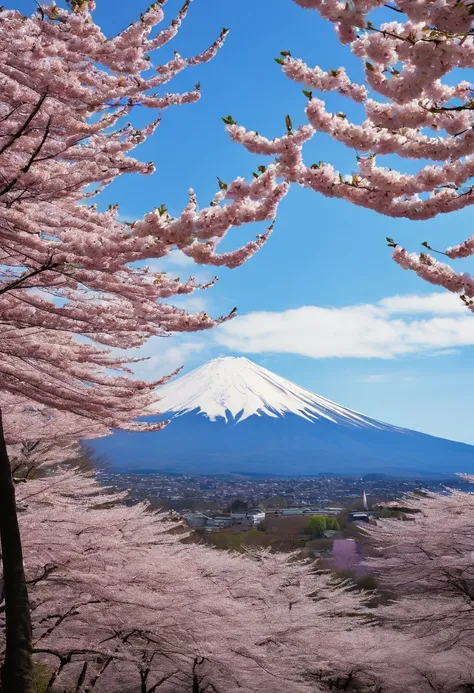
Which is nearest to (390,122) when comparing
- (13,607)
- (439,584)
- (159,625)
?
(13,607)

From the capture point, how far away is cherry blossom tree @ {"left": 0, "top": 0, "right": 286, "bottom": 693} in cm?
442

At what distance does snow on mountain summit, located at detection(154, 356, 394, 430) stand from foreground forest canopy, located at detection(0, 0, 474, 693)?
13429cm

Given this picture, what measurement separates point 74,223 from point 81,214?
0.54 meters

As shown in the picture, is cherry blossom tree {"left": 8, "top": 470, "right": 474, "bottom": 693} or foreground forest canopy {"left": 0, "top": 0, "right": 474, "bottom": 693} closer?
foreground forest canopy {"left": 0, "top": 0, "right": 474, "bottom": 693}

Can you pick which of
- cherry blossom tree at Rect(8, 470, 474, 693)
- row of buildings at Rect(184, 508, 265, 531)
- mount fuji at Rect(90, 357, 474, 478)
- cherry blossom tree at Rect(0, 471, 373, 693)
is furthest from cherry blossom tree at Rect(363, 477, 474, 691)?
mount fuji at Rect(90, 357, 474, 478)

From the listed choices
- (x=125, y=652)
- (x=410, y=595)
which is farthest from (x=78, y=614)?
(x=410, y=595)

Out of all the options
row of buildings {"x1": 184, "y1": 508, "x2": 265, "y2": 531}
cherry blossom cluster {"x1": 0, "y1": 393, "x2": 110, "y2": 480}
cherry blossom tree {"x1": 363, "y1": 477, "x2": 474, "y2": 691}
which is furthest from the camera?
row of buildings {"x1": 184, "y1": 508, "x2": 265, "y2": 531}

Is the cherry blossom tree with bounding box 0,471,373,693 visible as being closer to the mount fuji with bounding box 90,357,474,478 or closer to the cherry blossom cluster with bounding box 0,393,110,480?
the cherry blossom cluster with bounding box 0,393,110,480

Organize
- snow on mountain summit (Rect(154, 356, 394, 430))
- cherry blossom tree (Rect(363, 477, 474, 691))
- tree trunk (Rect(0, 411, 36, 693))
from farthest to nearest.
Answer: snow on mountain summit (Rect(154, 356, 394, 430))
cherry blossom tree (Rect(363, 477, 474, 691))
tree trunk (Rect(0, 411, 36, 693))

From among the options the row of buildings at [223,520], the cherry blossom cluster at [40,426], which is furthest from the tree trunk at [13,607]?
A: the row of buildings at [223,520]

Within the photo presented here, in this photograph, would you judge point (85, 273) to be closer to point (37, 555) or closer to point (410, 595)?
point (37, 555)

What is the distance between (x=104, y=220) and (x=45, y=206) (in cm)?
63

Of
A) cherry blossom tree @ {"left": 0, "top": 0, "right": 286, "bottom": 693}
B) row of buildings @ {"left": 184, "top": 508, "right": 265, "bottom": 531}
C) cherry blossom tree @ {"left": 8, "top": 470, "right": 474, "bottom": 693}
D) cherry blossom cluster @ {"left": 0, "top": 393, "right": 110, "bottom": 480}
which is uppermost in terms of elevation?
cherry blossom tree @ {"left": 0, "top": 0, "right": 286, "bottom": 693}

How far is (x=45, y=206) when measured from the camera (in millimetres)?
6629
